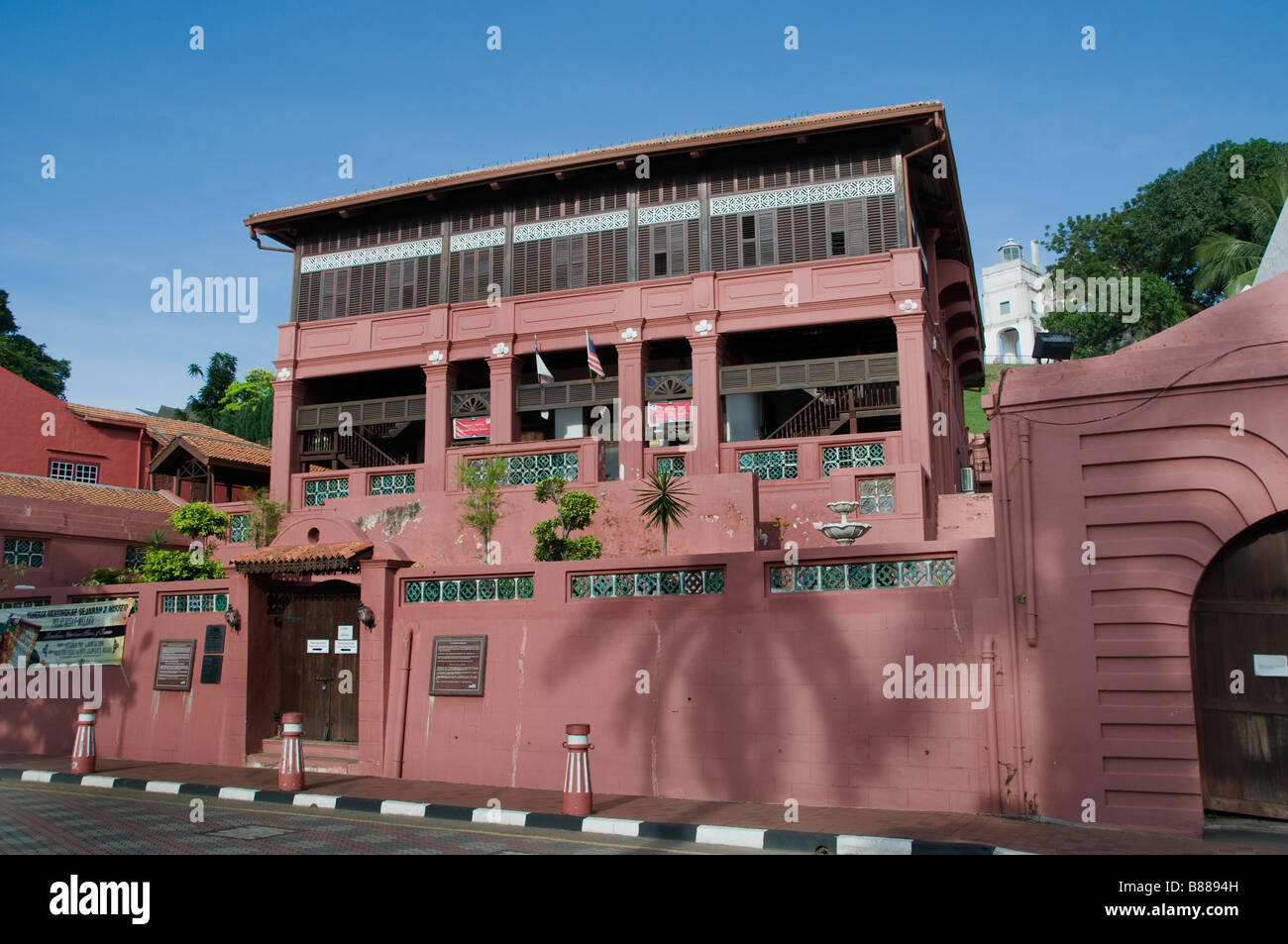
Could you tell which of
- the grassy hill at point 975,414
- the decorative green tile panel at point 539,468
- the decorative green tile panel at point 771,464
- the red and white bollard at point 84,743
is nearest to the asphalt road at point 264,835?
the red and white bollard at point 84,743

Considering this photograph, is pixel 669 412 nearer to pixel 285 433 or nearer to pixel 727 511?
pixel 727 511

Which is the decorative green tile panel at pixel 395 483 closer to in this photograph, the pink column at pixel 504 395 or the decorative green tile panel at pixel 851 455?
the pink column at pixel 504 395

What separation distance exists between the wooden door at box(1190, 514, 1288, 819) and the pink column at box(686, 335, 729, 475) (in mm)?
11227

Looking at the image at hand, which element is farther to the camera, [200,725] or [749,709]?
[200,725]

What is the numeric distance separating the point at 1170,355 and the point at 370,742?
10286 millimetres

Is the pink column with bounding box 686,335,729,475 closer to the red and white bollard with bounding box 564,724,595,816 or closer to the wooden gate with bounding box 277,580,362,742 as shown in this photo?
the wooden gate with bounding box 277,580,362,742

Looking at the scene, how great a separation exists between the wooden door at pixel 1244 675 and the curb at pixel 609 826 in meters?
2.78

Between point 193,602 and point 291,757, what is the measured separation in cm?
472

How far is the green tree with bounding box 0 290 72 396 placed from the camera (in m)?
44.0

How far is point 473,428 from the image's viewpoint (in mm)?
22406

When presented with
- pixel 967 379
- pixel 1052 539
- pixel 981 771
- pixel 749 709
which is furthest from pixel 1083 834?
pixel 967 379
